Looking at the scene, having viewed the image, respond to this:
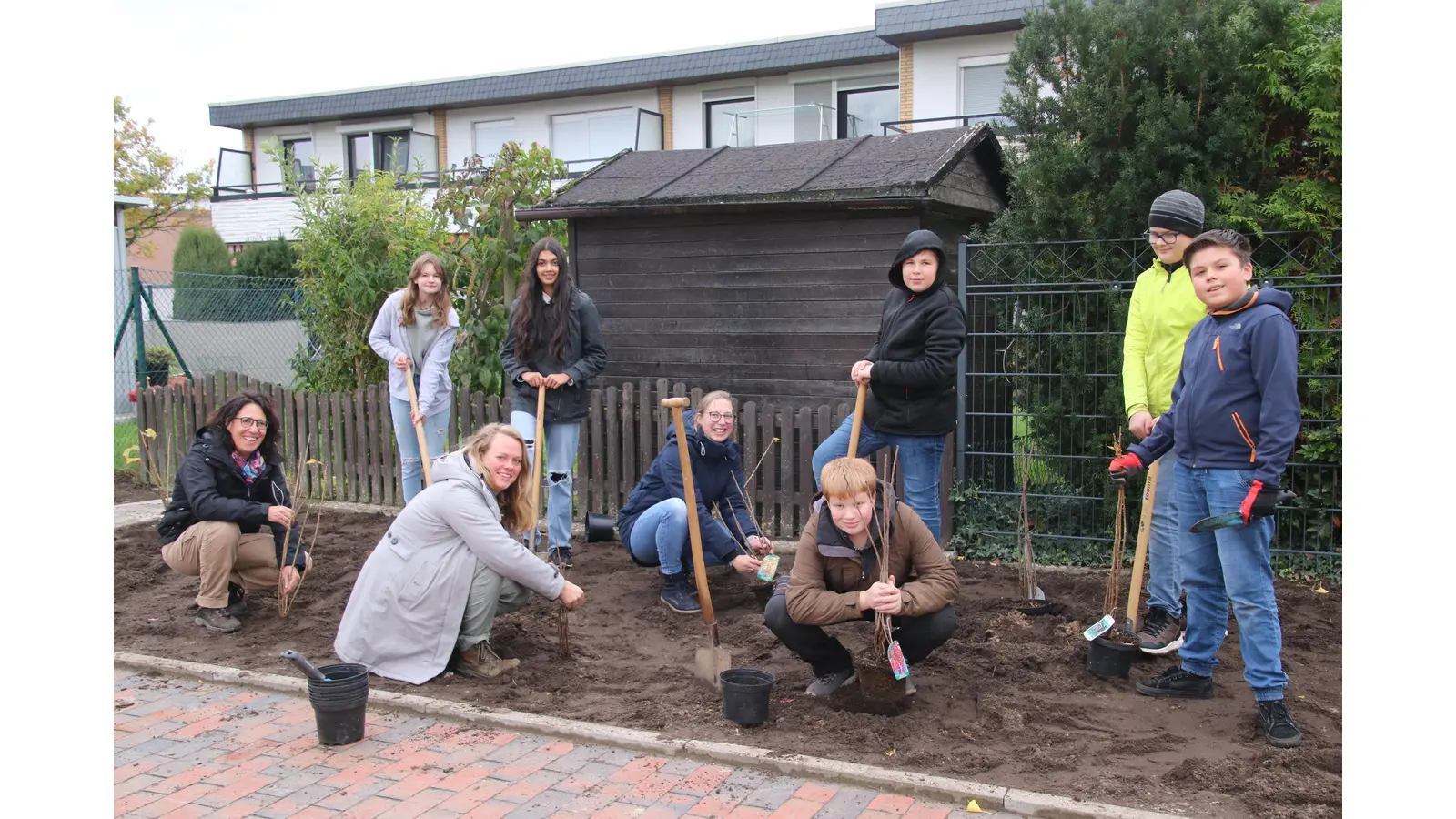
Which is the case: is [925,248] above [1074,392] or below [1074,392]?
above

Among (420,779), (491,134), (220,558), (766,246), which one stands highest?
(491,134)

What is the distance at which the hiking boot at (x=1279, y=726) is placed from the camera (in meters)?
4.05

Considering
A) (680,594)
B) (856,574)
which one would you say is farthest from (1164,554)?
(680,594)

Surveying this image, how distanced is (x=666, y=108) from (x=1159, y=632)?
21.8 m

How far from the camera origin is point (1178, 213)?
4.89m

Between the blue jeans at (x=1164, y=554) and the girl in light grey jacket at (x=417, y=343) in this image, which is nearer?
the blue jeans at (x=1164, y=554)

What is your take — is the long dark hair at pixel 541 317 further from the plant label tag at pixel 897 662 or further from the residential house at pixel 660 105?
the residential house at pixel 660 105

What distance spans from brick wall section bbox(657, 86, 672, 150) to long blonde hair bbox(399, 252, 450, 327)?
18.3 m

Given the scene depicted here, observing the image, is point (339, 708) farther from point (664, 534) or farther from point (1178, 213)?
point (1178, 213)

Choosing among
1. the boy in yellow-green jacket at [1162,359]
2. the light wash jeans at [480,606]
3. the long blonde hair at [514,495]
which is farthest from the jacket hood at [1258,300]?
the light wash jeans at [480,606]

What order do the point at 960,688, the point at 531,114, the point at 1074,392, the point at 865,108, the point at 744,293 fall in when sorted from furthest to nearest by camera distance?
the point at 531,114 < the point at 865,108 < the point at 744,293 < the point at 1074,392 < the point at 960,688

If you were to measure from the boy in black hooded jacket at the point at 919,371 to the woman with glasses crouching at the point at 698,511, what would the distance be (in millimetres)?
889

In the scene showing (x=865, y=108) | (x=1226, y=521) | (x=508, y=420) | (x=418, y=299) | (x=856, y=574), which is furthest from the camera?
(x=865, y=108)

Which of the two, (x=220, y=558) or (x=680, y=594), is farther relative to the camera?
(x=680, y=594)
